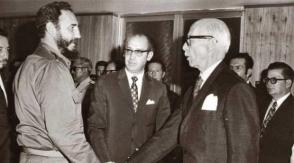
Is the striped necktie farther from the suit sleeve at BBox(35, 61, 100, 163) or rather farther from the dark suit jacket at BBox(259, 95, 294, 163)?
the dark suit jacket at BBox(259, 95, 294, 163)

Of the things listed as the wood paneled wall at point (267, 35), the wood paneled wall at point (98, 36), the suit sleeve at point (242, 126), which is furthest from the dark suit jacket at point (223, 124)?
the wood paneled wall at point (98, 36)

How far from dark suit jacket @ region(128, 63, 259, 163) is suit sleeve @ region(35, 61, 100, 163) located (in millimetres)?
636

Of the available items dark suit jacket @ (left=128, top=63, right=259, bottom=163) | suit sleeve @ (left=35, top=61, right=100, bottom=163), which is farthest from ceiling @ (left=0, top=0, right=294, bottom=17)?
suit sleeve @ (left=35, top=61, right=100, bottom=163)

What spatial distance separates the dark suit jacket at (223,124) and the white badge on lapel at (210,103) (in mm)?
18

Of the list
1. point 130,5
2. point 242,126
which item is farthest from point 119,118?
point 130,5

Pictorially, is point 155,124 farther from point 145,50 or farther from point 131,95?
point 145,50

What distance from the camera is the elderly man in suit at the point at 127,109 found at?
3221mm

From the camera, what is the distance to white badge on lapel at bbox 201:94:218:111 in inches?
89.7

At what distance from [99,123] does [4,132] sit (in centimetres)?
100

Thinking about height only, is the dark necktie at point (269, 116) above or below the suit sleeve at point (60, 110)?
below

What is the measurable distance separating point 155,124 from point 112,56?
4.08 m

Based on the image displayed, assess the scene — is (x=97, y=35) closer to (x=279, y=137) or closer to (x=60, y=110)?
(x=279, y=137)

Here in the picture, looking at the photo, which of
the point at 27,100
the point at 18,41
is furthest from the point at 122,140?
the point at 18,41

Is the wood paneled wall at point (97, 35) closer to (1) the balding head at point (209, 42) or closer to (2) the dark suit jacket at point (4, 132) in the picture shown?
(2) the dark suit jacket at point (4, 132)
